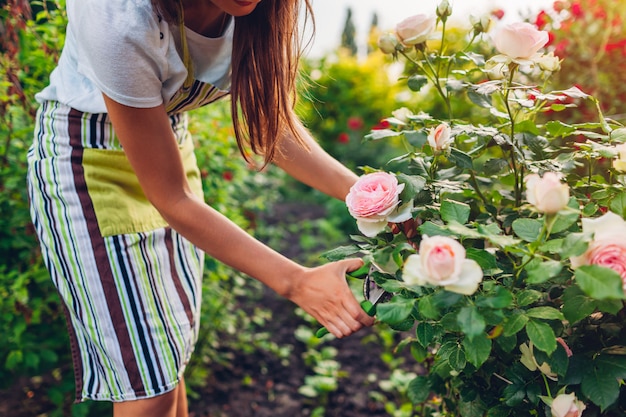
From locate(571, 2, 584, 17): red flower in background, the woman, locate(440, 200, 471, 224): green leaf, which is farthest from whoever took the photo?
locate(571, 2, 584, 17): red flower in background

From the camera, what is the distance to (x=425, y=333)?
104 centimetres

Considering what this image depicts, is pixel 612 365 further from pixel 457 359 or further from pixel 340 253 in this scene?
pixel 340 253

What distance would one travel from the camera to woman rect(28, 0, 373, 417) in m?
1.25

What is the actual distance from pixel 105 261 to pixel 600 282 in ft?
3.44

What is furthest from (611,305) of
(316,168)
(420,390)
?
(316,168)

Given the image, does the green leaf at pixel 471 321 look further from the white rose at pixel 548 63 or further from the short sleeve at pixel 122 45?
the short sleeve at pixel 122 45

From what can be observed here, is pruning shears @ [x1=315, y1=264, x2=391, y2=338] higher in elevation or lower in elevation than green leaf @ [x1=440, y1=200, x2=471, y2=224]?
lower

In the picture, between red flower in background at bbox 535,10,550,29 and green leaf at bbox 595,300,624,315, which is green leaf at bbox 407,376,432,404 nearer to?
green leaf at bbox 595,300,624,315

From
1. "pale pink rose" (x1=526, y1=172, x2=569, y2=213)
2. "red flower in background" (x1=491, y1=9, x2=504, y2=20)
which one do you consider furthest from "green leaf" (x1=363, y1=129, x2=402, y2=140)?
"red flower in background" (x1=491, y1=9, x2=504, y2=20)

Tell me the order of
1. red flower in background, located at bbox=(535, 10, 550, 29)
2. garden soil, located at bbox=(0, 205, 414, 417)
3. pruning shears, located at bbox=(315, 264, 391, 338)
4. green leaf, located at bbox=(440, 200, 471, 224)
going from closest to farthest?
green leaf, located at bbox=(440, 200, 471, 224) → pruning shears, located at bbox=(315, 264, 391, 338) → garden soil, located at bbox=(0, 205, 414, 417) → red flower in background, located at bbox=(535, 10, 550, 29)

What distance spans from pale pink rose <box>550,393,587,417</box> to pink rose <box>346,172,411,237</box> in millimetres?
383

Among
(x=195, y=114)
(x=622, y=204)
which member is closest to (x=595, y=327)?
(x=622, y=204)

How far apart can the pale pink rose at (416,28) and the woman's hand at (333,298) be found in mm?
510

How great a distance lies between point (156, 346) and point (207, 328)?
118 centimetres
